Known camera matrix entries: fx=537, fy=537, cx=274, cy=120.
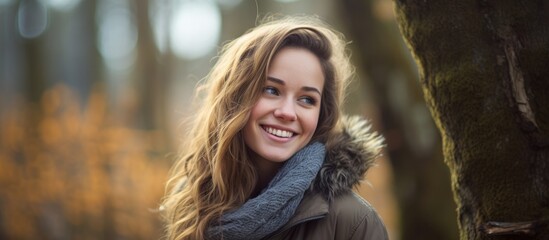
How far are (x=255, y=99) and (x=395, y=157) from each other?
338 cm

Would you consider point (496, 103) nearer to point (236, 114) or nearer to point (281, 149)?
point (281, 149)

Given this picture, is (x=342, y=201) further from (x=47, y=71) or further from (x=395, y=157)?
(x=47, y=71)

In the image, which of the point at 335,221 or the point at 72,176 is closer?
the point at 335,221

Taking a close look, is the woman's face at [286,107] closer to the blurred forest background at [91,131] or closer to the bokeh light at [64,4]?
the blurred forest background at [91,131]

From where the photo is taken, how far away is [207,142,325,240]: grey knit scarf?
7.43 feet

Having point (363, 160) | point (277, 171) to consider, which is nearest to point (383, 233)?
point (363, 160)

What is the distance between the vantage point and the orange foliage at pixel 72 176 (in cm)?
991

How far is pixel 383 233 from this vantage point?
7.29 feet

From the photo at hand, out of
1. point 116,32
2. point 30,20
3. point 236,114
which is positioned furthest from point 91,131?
point 236,114

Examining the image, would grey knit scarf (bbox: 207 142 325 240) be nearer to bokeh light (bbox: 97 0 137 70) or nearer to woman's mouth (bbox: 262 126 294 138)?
woman's mouth (bbox: 262 126 294 138)

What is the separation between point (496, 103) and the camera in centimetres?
181

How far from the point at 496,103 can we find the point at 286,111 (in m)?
0.88

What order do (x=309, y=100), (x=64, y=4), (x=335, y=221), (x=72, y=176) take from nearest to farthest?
(x=335, y=221)
(x=309, y=100)
(x=72, y=176)
(x=64, y=4)

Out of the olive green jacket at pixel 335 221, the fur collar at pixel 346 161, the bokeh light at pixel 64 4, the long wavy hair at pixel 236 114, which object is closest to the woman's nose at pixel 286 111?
the long wavy hair at pixel 236 114
